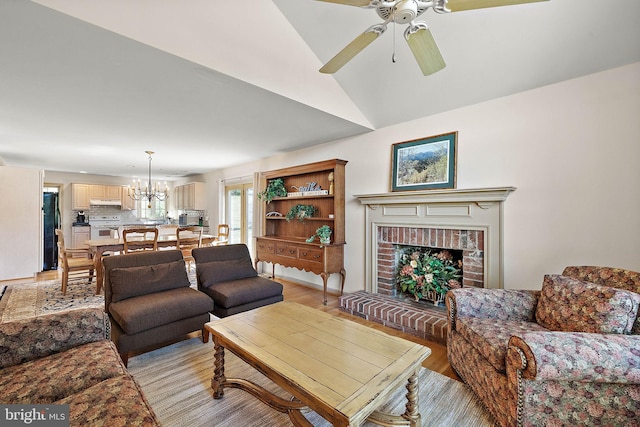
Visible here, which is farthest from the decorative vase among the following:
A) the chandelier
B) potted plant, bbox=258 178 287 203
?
the chandelier

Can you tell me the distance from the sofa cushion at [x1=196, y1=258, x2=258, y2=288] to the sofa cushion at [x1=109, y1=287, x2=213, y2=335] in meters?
0.34

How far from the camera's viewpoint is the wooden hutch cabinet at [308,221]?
3.93 m

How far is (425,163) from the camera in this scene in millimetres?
3238

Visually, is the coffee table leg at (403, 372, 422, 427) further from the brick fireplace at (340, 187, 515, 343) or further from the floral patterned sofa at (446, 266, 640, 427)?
the brick fireplace at (340, 187, 515, 343)

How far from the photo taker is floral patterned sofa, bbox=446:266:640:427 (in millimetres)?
1325

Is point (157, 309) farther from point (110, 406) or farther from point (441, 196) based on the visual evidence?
point (441, 196)

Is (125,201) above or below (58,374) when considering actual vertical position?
above

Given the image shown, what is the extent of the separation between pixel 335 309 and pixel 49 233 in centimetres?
642

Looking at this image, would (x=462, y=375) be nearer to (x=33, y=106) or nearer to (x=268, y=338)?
(x=268, y=338)

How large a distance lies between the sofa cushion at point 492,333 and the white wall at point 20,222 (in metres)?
6.93

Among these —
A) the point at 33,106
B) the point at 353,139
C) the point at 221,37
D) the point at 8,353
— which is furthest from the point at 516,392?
the point at 33,106

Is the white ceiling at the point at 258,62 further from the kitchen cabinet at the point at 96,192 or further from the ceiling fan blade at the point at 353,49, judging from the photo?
the kitchen cabinet at the point at 96,192

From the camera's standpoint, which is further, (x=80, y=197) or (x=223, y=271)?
(x=80, y=197)

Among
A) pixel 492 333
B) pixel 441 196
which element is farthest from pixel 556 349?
pixel 441 196
